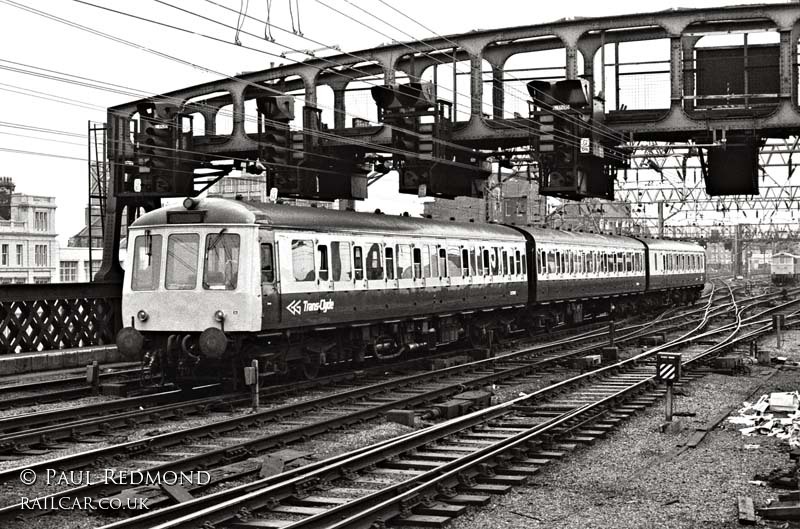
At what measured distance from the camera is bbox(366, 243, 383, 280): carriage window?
62.4ft

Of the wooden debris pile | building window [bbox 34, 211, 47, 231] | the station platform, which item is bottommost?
the wooden debris pile

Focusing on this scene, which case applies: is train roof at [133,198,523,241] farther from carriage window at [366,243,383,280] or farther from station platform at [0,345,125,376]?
station platform at [0,345,125,376]

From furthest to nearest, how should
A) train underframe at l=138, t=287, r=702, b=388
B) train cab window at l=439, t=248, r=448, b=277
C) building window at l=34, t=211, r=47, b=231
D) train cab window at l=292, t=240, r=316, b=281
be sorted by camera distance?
building window at l=34, t=211, r=47, b=231
train cab window at l=439, t=248, r=448, b=277
train cab window at l=292, t=240, r=316, b=281
train underframe at l=138, t=287, r=702, b=388

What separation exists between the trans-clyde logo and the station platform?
16.0ft

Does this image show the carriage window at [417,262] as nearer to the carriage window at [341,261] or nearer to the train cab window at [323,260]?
the carriage window at [341,261]

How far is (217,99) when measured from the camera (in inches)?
1160

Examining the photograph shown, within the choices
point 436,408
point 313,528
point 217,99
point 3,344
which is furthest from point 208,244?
point 217,99

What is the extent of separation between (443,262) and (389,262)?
254 cm

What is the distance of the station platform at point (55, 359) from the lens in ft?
64.2

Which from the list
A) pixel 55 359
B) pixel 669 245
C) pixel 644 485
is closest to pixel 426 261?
pixel 55 359

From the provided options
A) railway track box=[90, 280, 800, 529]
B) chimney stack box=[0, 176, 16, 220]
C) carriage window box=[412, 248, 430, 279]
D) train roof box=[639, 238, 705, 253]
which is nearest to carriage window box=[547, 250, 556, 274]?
carriage window box=[412, 248, 430, 279]

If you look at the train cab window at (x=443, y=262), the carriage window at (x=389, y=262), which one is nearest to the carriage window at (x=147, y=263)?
the carriage window at (x=389, y=262)

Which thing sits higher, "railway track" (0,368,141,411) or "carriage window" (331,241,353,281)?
"carriage window" (331,241,353,281)

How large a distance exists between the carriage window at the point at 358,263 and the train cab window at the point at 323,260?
3.35ft
